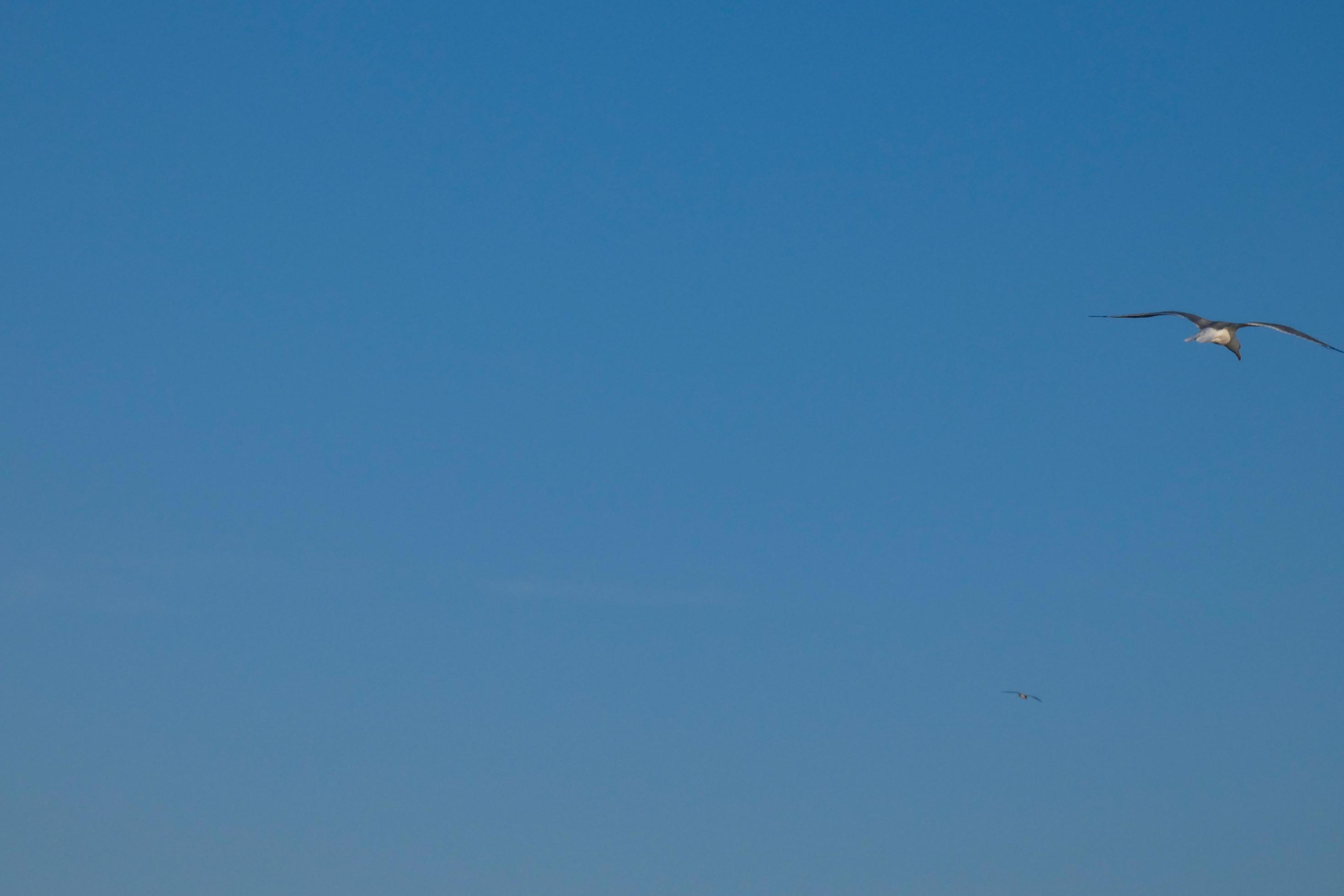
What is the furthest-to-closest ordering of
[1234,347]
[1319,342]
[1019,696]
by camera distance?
1. [1019,696]
2. [1234,347]
3. [1319,342]

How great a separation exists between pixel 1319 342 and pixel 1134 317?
854cm

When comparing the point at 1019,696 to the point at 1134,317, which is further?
the point at 1019,696

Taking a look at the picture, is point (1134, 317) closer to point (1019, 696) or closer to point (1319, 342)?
point (1319, 342)

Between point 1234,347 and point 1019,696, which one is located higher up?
point 1234,347

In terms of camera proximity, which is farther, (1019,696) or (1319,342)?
(1019,696)

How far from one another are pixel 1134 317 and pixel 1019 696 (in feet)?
198

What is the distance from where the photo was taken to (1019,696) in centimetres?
13462

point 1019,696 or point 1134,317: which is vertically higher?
point 1134,317

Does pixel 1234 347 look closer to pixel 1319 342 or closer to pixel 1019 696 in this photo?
pixel 1319 342

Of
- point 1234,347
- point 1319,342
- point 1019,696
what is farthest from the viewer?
point 1019,696

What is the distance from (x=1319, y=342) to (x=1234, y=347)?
8921 millimetres

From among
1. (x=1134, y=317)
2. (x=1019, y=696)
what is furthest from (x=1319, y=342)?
(x=1019, y=696)

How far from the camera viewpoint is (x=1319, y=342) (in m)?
75.7

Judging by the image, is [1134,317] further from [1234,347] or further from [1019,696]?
[1019,696]
